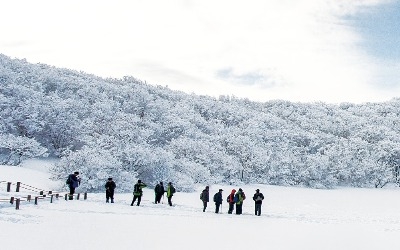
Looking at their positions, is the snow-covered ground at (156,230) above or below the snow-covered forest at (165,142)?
below

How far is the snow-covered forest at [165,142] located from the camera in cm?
3631

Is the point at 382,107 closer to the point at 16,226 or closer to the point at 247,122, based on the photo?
the point at 247,122

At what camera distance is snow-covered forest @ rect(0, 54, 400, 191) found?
3631 centimetres

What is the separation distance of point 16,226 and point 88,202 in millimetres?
8256

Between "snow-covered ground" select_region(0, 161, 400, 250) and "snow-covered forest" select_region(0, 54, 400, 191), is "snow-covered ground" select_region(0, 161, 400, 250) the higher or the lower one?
the lower one

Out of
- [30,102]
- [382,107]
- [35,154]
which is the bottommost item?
[35,154]

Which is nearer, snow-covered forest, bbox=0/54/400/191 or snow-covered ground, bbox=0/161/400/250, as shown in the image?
snow-covered ground, bbox=0/161/400/250

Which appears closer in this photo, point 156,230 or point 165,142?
point 156,230

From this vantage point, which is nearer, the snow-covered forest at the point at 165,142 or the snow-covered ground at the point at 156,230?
the snow-covered ground at the point at 156,230

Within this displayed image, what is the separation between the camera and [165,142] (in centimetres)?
5866

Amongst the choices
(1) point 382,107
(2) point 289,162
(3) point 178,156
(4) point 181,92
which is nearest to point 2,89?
(3) point 178,156

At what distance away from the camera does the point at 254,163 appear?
5244 cm

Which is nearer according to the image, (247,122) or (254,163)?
(254,163)

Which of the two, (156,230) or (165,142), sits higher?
(165,142)
